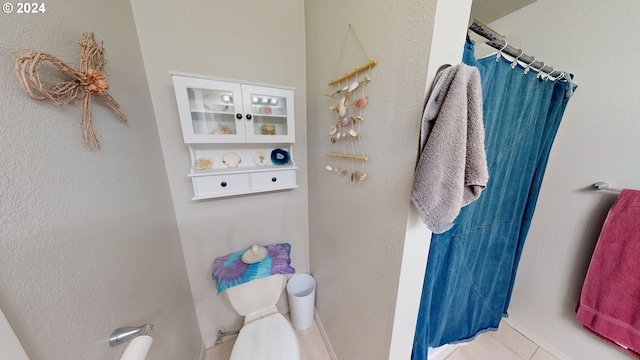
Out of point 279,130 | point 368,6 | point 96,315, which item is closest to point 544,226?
point 368,6

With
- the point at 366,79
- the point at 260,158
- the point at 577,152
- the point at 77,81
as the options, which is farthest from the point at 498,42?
the point at 77,81

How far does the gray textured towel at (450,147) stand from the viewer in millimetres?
460

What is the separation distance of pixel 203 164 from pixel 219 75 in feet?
1.74

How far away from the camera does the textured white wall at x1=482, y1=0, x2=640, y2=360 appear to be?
2.94 ft

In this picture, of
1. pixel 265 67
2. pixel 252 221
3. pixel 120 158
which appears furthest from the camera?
pixel 252 221

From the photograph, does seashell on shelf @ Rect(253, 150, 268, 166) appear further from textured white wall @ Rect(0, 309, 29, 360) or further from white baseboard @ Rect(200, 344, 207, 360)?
white baseboard @ Rect(200, 344, 207, 360)

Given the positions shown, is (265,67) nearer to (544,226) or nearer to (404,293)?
(404,293)

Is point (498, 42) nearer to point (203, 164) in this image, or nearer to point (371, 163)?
point (371, 163)

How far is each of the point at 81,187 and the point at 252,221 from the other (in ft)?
2.80

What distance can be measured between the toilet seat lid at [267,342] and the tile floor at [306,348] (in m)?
0.37

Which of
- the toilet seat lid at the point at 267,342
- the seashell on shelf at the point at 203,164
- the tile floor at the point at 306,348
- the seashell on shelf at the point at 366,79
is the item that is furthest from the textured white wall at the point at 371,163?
the seashell on shelf at the point at 203,164

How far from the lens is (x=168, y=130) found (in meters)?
0.98

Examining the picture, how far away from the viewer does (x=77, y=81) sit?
1.60 feet

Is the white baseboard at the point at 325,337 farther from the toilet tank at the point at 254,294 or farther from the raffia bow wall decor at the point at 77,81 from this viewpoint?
the raffia bow wall decor at the point at 77,81
